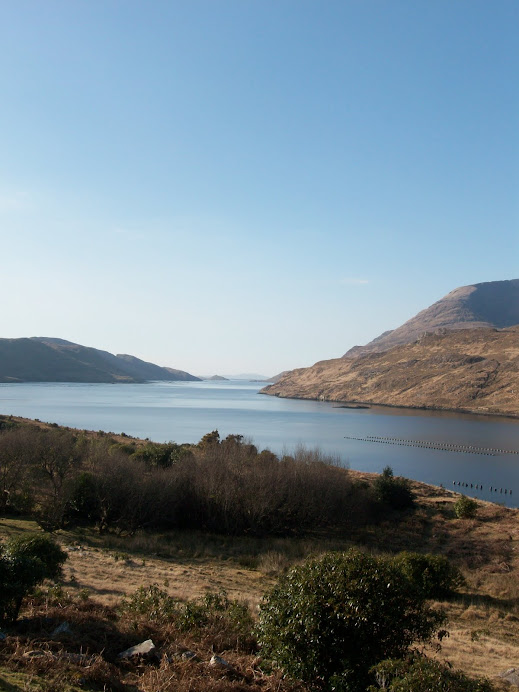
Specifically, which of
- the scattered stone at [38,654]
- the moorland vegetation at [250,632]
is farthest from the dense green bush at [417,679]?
the scattered stone at [38,654]

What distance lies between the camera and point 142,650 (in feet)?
27.4

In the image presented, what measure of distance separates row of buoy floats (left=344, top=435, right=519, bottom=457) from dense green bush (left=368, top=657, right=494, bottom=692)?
83.5 m

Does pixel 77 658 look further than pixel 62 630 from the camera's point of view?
No

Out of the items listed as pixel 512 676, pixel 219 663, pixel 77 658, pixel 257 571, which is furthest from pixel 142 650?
pixel 257 571

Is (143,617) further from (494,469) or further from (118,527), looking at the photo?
(494,469)

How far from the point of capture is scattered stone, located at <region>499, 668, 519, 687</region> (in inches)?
383

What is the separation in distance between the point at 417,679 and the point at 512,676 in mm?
5621

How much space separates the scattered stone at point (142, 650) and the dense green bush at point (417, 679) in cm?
376

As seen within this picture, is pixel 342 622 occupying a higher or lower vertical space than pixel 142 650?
higher

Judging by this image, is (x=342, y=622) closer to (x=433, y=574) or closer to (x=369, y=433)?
(x=433, y=574)

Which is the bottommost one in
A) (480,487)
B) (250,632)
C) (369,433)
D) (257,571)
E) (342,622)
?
(480,487)

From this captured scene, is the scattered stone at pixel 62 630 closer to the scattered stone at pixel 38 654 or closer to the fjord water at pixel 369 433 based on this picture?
the scattered stone at pixel 38 654

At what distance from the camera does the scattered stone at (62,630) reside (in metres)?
8.79

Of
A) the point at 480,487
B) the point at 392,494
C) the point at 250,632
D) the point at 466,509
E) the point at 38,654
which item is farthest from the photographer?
the point at 480,487
